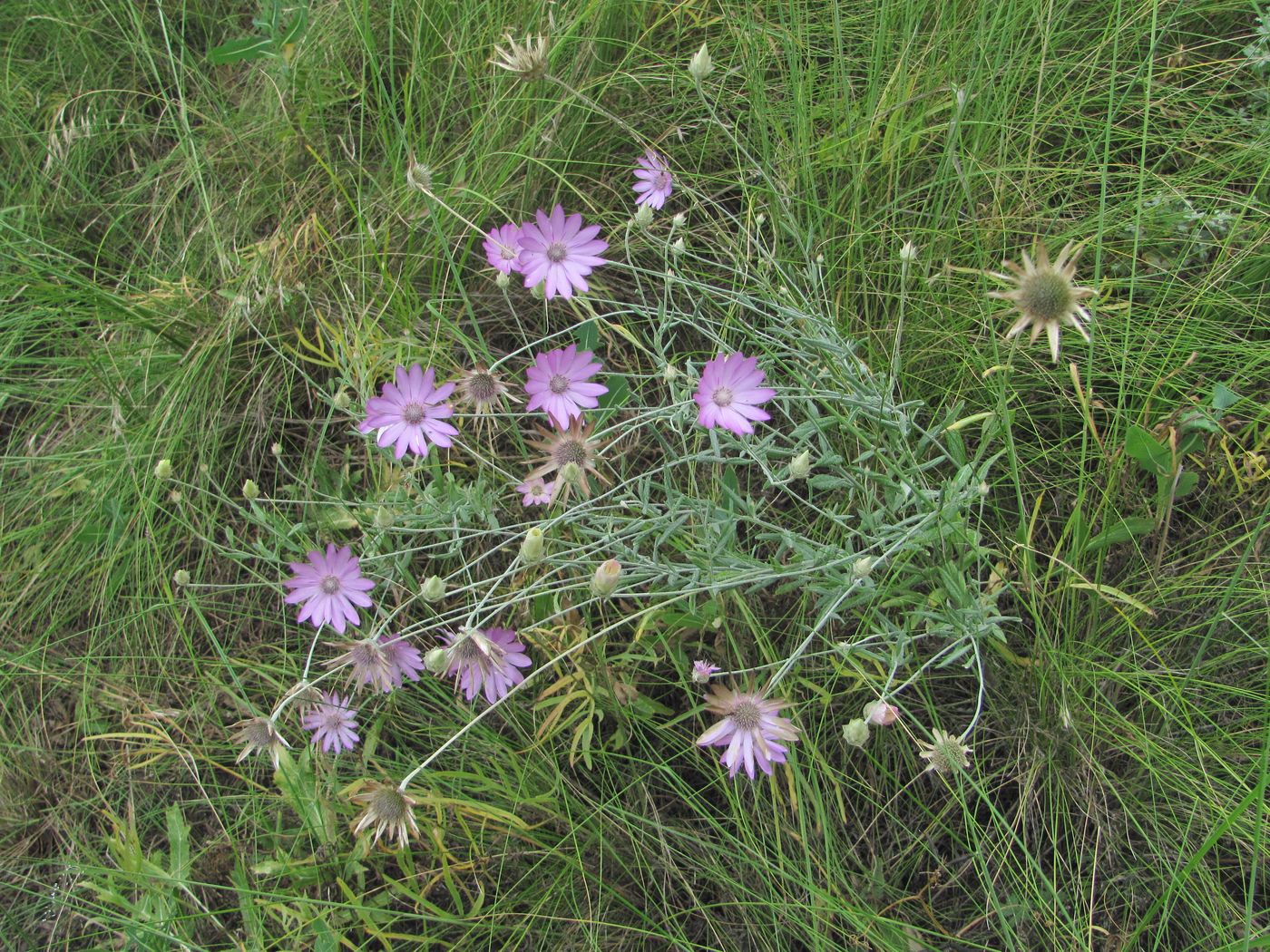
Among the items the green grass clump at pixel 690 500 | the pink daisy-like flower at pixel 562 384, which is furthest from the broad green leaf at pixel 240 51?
the pink daisy-like flower at pixel 562 384

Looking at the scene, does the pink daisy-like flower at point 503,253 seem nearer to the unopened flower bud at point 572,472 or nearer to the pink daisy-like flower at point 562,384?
the pink daisy-like flower at point 562,384

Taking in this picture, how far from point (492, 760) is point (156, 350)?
1269mm

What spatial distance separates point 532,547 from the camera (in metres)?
1.36

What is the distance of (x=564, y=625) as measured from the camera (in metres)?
1.70

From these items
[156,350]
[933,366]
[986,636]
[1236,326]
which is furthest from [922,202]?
[156,350]

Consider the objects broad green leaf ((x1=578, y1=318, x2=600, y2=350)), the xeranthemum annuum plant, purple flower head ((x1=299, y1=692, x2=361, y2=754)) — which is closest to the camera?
the xeranthemum annuum plant

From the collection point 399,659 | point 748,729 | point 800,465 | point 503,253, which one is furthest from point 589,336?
point 748,729

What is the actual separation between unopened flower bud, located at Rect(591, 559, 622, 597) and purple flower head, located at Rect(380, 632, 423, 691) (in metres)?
0.47

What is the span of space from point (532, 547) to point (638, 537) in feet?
0.68

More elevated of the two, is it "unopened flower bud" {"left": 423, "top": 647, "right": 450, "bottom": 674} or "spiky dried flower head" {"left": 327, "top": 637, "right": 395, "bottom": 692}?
"spiky dried flower head" {"left": 327, "top": 637, "right": 395, "bottom": 692}

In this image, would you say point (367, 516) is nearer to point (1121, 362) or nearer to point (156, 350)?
point (156, 350)

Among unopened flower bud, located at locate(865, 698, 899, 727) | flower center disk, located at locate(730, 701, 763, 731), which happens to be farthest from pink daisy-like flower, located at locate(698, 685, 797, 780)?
unopened flower bud, located at locate(865, 698, 899, 727)

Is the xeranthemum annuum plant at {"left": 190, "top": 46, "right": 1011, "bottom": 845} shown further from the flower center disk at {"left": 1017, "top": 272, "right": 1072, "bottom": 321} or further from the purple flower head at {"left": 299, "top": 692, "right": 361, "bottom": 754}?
the flower center disk at {"left": 1017, "top": 272, "right": 1072, "bottom": 321}

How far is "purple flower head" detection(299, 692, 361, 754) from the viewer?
1744mm
